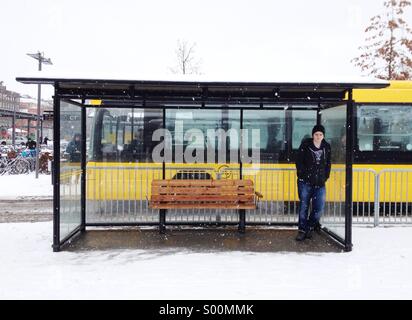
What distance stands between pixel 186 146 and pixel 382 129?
179 inches

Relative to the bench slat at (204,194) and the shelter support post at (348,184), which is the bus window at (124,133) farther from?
the shelter support post at (348,184)

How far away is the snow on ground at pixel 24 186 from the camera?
15.3 m

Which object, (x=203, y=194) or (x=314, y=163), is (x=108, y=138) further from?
(x=314, y=163)

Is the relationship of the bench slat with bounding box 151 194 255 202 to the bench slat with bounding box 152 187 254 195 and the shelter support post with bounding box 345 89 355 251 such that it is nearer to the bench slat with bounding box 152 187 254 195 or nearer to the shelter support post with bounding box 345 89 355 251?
the bench slat with bounding box 152 187 254 195

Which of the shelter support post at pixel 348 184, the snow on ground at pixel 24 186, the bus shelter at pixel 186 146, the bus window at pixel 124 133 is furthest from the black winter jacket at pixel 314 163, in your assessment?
the snow on ground at pixel 24 186

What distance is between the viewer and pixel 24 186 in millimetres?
17406

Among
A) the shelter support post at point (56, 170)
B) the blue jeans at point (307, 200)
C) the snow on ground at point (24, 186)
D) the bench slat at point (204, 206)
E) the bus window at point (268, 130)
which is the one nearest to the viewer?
the shelter support post at point (56, 170)

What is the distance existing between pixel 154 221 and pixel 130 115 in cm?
289

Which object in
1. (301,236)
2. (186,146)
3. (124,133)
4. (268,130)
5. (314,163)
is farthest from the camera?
(268,130)

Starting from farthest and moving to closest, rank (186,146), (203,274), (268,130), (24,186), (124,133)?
(24,186) < (268,130) < (124,133) < (186,146) < (203,274)

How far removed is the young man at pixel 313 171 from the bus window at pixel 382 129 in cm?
388

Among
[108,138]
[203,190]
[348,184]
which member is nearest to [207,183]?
[203,190]

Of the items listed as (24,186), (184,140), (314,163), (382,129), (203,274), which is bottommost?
(203,274)

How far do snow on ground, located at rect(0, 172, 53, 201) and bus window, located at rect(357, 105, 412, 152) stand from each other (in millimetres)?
9451
